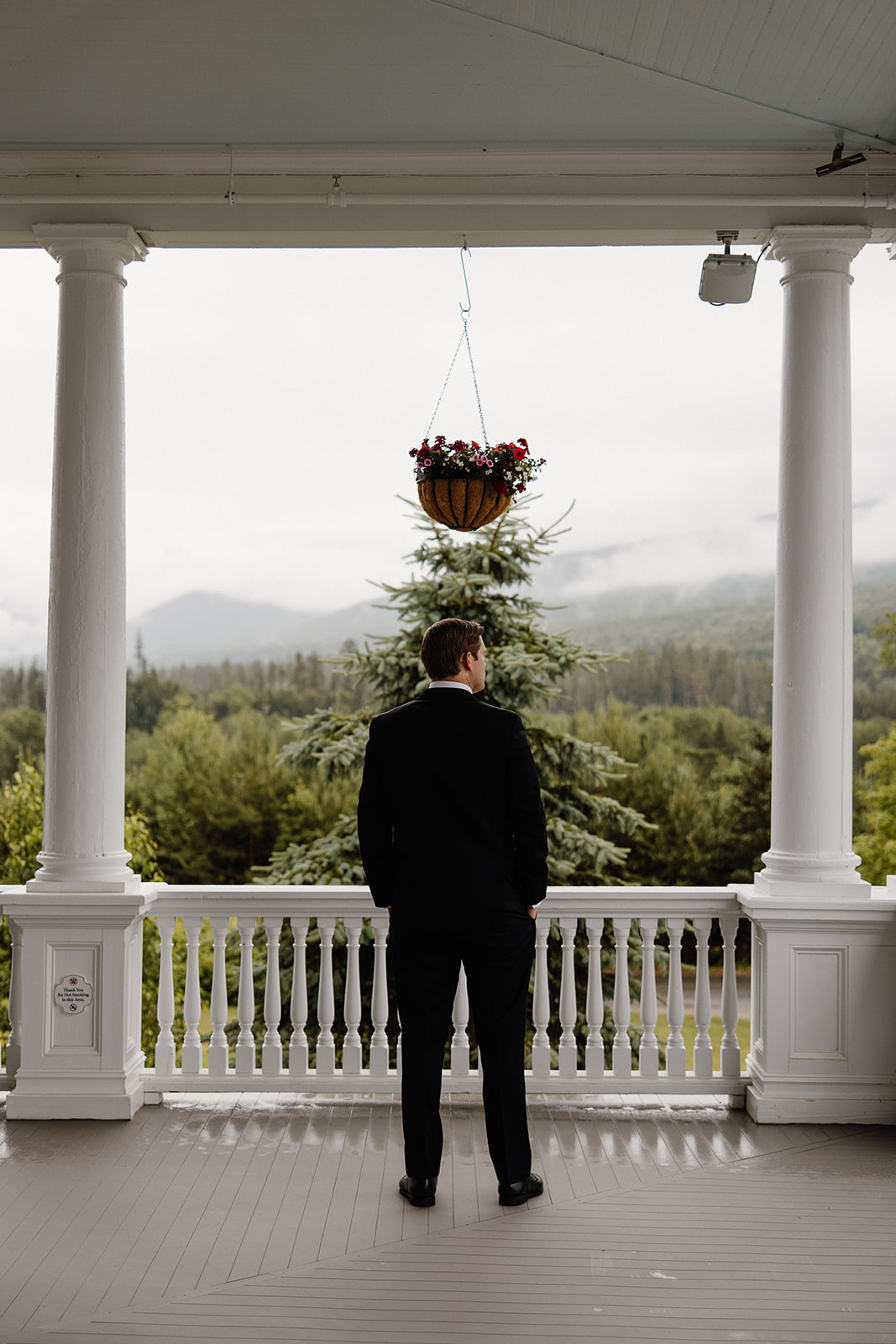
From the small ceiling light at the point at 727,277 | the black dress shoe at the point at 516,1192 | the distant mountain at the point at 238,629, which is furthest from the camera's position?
the distant mountain at the point at 238,629

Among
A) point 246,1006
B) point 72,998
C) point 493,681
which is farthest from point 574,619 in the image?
point 72,998

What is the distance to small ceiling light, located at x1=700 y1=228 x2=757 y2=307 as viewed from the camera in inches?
153

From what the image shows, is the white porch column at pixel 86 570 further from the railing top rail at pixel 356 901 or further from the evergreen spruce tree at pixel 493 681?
the evergreen spruce tree at pixel 493 681

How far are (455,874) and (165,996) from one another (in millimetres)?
1779

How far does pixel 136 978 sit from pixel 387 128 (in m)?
3.05

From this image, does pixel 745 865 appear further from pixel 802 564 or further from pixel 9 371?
pixel 9 371

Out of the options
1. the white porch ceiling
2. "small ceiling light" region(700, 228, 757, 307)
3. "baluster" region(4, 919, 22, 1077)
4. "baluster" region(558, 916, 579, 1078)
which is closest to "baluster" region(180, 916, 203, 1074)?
"baluster" region(4, 919, 22, 1077)

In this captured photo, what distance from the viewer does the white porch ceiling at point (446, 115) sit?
11.4 feet

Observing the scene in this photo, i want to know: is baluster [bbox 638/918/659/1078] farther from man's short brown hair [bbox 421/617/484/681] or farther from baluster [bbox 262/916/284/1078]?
man's short brown hair [bbox 421/617/484/681]

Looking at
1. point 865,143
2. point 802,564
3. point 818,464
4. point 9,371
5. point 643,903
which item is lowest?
point 643,903

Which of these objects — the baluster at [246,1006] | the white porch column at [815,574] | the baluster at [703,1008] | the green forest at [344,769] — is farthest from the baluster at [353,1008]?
the green forest at [344,769]

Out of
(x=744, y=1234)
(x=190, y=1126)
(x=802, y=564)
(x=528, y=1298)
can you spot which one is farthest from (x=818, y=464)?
(x=190, y=1126)

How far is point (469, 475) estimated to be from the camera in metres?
3.78

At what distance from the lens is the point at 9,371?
18.0 m
